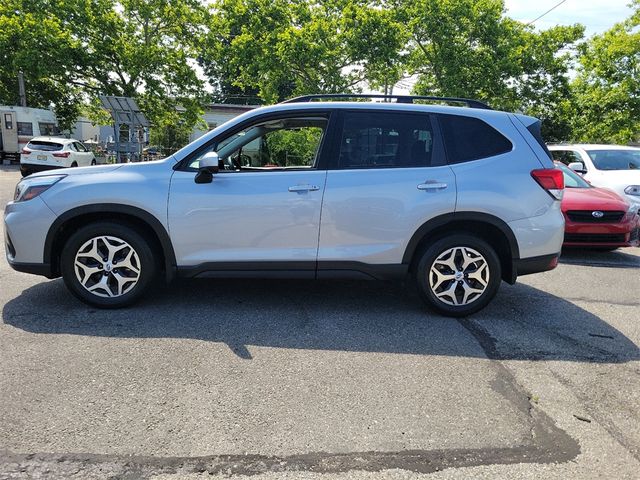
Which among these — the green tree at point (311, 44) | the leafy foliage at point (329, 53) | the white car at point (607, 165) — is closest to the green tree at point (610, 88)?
the leafy foliage at point (329, 53)

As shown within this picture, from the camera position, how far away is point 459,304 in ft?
15.2

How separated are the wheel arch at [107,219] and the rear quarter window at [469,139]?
257 centimetres

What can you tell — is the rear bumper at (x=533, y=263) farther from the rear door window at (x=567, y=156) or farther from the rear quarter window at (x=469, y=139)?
the rear door window at (x=567, y=156)

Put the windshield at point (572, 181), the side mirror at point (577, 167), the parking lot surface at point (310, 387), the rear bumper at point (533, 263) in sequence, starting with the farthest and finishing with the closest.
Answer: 1. the side mirror at point (577, 167)
2. the windshield at point (572, 181)
3. the rear bumper at point (533, 263)
4. the parking lot surface at point (310, 387)

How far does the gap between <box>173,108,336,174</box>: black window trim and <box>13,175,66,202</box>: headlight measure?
1059 mm

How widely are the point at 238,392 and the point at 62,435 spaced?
0.98m

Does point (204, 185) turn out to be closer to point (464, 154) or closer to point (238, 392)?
point (238, 392)

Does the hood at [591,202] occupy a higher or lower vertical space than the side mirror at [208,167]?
lower

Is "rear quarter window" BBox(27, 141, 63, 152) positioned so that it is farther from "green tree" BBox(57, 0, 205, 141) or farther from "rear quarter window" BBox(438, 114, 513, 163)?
"rear quarter window" BBox(438, 114, 513, 163)

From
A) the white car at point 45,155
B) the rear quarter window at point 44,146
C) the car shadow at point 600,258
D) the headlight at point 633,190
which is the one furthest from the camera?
the rear quarter window at point 44,146

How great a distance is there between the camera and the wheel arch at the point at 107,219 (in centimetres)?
436

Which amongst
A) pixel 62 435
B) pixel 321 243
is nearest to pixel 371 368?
pixel 321 243

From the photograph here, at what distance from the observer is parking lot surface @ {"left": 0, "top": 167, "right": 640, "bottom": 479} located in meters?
2.59

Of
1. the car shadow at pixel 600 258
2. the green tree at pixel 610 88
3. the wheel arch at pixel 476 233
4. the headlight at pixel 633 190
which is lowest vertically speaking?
the car shadow at pixel 600 258
